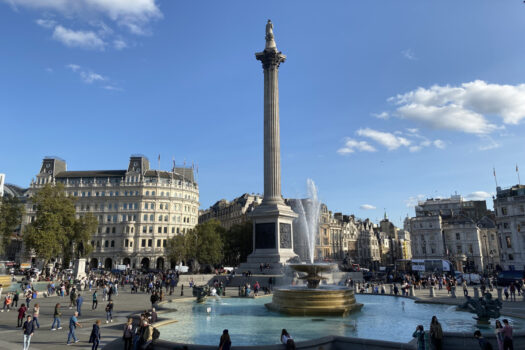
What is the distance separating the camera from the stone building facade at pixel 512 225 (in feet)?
199

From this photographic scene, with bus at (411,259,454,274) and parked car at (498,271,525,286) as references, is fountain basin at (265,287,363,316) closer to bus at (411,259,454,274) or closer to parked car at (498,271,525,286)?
parked car at (498,271,525,286)

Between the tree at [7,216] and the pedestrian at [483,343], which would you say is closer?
the pedestrian at [483,343]

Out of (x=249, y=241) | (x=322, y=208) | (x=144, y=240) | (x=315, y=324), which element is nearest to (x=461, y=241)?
(x=322, y=208)

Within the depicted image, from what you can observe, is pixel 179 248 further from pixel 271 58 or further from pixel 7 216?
pixel 271 58

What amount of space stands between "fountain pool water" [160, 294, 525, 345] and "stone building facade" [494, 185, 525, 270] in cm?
5338

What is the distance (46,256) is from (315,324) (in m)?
36.1

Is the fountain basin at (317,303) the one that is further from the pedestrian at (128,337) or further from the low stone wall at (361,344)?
the pedestrian at (128,337)

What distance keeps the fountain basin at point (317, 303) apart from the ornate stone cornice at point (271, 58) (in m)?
34.2

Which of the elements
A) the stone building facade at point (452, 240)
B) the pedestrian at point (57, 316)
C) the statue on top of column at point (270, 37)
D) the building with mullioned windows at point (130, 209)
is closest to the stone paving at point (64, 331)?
the pedestrian at point (57, 316)

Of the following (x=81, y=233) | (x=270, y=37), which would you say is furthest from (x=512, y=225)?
(x=81, y=233)

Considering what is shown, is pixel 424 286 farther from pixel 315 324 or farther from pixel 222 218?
pixel 222 218

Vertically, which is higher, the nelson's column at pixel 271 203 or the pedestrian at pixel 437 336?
the nelson's column at pixel 271 203

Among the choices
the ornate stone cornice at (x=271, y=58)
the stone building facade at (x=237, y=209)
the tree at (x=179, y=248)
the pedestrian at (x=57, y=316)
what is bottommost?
the pedestrian at (x=57, y=316)

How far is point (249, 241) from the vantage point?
66.7 m
